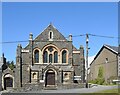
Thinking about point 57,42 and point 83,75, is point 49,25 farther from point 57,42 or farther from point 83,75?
point 83,75

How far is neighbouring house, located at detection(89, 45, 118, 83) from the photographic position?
52.5m

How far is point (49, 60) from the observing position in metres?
51.4

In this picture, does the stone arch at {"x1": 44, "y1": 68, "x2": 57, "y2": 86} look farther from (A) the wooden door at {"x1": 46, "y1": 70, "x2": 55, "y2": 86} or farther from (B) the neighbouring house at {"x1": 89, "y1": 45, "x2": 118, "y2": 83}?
(B) the neighbouring house at {"x1": 89, "y1": 45, "x2": 118, "y2": 83}

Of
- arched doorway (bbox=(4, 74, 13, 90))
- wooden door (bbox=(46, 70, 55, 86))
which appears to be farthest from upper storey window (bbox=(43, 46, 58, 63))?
arched doorway (bbox=(4, 74, 13, 90))

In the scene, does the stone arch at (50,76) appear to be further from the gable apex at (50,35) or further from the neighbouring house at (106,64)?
the neighbouring house at (106,64)

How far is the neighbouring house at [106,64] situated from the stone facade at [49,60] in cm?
585

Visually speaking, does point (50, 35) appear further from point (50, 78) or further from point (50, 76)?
point (50, 78)

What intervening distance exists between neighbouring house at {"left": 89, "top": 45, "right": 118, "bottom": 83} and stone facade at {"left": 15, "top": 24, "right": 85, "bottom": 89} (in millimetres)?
5849

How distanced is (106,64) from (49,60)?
38.2ft

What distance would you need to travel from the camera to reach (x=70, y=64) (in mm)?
51000

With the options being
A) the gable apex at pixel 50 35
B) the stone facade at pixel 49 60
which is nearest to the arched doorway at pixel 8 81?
the stone facade at pixel 49 60

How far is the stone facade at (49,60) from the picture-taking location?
4969 cm

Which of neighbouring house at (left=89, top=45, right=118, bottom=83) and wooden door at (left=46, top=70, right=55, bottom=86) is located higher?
neighbouring house at (left=89, top=45, right=118, bottom=83)

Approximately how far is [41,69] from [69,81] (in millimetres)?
5181
